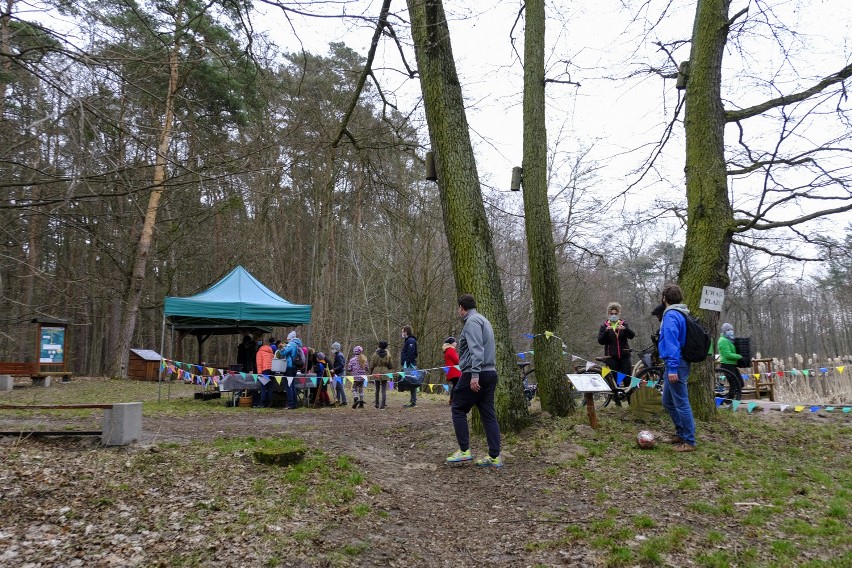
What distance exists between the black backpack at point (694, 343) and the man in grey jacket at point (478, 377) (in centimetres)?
206

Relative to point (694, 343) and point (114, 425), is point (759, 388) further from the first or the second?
point (114, 425)

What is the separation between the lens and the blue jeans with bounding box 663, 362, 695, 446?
6.41 metres

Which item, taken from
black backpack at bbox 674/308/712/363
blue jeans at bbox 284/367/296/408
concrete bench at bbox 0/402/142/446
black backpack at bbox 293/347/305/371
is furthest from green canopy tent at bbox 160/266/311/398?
black backpack at bbox 674/308/712/363

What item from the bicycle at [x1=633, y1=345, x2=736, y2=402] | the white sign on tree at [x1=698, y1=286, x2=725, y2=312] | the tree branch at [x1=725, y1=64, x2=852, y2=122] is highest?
the tree branch at [x1=725, y1=64, x2=852, y2=122]

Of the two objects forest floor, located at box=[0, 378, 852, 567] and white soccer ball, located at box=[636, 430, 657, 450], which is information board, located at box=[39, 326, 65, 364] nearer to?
forest floor, located at box=[0, 378, 852, 567]

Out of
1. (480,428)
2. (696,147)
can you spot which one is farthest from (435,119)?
(480,428)

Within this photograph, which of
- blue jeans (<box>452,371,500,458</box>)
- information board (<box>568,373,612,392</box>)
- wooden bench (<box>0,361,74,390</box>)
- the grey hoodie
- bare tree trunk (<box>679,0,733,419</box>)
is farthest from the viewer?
wooden bench (<box>0,361,74,390</box>)

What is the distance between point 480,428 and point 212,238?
1980 cm

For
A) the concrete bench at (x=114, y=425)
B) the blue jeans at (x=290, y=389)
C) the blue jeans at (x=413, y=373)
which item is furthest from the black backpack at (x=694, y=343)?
the blue jeans at (x=290, y=389)

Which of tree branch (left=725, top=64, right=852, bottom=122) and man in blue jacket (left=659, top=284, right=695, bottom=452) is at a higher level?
tree branch (left=725, top=64, right=852, bottom=122)

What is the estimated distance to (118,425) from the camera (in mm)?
6371

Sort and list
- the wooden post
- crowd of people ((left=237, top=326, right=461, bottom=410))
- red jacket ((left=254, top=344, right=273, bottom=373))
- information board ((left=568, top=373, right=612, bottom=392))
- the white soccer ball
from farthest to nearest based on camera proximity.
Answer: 1. red jacket ((left=254, top=344, right=273, bottom=373))
2. crowd of people ((left=237, top=326, right=461, bottom=410))
3. the wooden post
4. information board ((left=568, top=373, right=612, bottom=392))
5. the white soccer ball

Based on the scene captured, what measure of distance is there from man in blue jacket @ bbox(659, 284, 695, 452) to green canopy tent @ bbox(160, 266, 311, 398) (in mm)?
9160

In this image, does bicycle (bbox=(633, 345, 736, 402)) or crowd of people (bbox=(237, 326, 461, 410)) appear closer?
bicycle (bbox=(633, 345, 736, 402))
